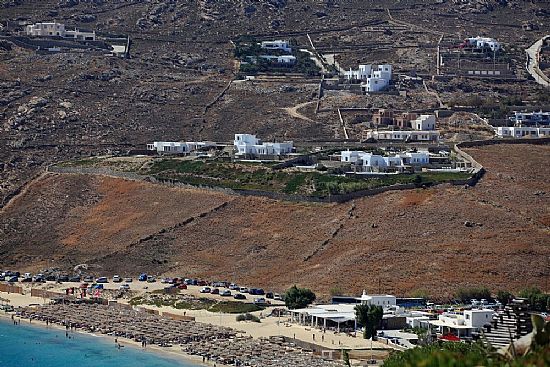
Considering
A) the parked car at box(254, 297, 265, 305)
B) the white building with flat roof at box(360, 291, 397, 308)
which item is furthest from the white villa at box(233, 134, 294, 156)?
the white building with flat roof at box(360, 291, 397, 308)

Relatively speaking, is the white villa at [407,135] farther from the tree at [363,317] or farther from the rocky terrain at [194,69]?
the tree at [363,317]

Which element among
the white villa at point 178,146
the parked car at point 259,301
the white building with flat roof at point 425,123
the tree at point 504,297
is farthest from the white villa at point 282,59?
the tree at point 504,297

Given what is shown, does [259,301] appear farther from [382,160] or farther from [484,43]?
[484,43]

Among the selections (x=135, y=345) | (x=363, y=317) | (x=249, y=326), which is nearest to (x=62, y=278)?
(x=135, y=345)

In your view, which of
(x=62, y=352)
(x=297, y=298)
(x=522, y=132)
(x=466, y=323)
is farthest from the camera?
(x=522, y=132)

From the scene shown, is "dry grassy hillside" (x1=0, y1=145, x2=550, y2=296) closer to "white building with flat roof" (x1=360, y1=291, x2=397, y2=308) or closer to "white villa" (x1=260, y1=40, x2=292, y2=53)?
"white building with flat roof" (x1=360, y1=291, x2=397, y2=308)

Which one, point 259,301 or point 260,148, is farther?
point 260,148

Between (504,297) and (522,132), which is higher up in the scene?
(522,132)
